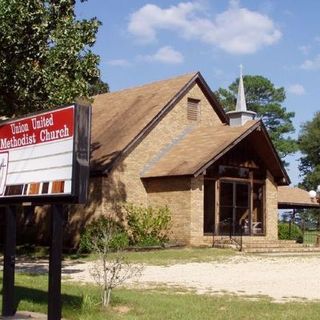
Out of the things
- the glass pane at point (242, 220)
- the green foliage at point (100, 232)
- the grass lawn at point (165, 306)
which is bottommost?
the grass lawn at point (165, 306)

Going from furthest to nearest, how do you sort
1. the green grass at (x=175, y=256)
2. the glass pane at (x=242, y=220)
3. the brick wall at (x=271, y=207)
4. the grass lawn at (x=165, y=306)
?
the brick wall at (x=271, y=207)
the glass pane at (x=242, y=220)
the green grass at (x=175, y=256)
the grass lawn at (x=165, y=306)

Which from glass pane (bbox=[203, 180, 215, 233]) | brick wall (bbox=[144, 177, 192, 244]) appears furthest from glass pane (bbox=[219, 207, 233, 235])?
brick wall (bbox=[144, 177, 192, 244])

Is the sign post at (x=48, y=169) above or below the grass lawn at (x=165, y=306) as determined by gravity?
above

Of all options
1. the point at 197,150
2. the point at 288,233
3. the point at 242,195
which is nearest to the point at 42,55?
the point at 197,150

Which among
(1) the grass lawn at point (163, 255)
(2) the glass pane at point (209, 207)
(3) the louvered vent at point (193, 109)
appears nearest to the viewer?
(1) the grass lawn at point (163, 255)

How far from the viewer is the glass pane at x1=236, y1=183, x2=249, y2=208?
30422 mm

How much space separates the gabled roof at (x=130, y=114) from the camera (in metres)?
27.8

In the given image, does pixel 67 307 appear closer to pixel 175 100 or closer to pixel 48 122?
pixel 48 122


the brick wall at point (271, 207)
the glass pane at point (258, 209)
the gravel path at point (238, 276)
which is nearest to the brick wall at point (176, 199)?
the gravel path at point (238, 276)

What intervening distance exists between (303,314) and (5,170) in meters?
5.14

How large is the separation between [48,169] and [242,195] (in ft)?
74.7

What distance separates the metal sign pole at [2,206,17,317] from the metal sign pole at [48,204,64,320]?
4.70ft

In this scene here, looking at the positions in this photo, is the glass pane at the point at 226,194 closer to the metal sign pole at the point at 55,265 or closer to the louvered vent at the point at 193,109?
the louvered vent at the point at 193,109

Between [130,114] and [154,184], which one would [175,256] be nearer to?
[154,184]
